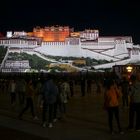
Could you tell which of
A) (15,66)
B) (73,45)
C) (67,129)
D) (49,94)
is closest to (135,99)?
(67,129)

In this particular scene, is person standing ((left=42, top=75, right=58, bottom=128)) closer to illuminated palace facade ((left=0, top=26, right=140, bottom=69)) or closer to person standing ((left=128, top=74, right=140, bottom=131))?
person standing ((left=128, top=74, right=140, bottom=131))

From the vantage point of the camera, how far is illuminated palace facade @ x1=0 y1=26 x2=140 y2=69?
116m

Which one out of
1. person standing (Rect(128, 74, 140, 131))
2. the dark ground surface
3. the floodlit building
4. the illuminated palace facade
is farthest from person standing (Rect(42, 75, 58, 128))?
the illuminated palace facade

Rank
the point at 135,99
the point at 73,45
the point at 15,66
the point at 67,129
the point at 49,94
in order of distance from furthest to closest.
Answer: the point at 73,45
the point at 15,66
the point at 49,94
the point at 67,129
the point at 135,99

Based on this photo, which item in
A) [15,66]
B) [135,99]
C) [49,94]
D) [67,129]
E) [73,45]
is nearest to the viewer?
[135,99]

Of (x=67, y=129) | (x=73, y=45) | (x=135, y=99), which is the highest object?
(x=73, y=45)

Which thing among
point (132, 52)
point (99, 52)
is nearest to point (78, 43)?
point (99, 52)

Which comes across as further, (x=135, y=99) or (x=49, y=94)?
(x=49, y=94)

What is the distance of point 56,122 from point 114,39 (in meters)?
111

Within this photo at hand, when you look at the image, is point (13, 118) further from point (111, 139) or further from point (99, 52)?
point (99, 52)

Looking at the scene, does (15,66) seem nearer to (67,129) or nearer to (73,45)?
(73,45)

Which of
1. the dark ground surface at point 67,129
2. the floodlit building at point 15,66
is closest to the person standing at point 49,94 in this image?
the dark ground surface at point 67,129

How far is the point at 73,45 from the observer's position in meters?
117

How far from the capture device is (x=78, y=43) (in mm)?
119438
